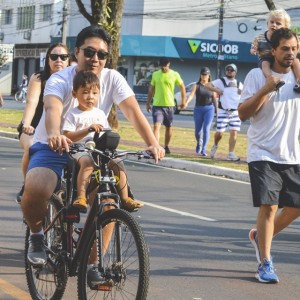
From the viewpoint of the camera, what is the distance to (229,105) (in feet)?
59.4

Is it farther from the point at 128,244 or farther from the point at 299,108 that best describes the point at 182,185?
the point at 128,244

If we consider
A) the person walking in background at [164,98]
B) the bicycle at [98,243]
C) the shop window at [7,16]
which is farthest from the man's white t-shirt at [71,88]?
the shop window at [7,16]

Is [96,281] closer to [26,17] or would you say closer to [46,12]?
[46,12]

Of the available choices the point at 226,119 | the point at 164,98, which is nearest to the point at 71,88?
the point at 226,119

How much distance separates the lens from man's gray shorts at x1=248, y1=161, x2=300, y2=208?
285 inches

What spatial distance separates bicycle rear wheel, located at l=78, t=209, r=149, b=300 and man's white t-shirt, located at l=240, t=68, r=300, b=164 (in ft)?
7.26

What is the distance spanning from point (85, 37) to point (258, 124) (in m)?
1.77

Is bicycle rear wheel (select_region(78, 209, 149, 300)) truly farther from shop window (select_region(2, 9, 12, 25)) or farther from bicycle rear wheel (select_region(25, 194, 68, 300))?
shop window (select_region(2, 9, 12, 25))

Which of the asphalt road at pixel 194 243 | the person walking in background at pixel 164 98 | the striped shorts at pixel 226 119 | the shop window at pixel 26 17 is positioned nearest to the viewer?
the asphalt road at pixel 194 243

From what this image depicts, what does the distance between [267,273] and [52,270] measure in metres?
1.91

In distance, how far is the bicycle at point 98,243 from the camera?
529 cm

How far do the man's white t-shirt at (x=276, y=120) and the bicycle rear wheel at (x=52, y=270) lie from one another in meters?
1.77

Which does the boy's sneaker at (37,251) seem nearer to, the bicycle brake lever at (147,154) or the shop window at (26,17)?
the bicycle brake lever at (147,154)

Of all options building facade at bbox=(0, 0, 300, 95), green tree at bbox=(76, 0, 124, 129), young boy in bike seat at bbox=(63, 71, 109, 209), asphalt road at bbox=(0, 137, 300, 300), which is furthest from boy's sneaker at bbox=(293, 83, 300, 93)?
building facade at bbox=(0, 0, 300, 95)
